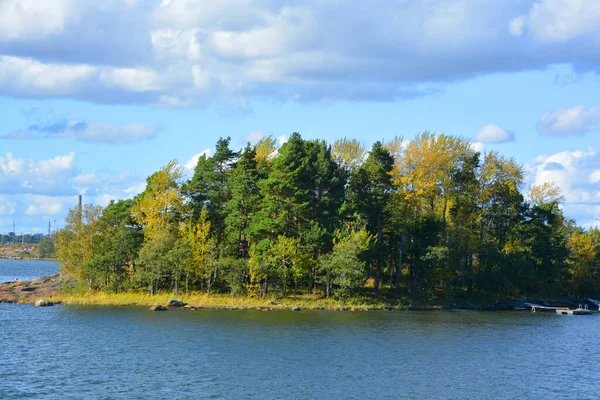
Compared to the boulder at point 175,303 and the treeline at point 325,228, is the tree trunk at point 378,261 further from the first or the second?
the boulder at point 175,303

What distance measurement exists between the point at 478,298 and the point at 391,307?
1884 centimetres

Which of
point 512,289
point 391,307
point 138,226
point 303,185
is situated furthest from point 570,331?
point 138,226

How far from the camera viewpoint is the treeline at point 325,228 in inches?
3364

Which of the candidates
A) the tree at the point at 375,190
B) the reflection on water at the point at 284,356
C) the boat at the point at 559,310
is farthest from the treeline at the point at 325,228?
the reflection on water at the point at 284,356

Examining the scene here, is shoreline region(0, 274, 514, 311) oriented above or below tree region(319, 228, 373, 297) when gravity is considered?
below

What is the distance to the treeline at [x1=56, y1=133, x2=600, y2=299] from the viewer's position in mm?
85438

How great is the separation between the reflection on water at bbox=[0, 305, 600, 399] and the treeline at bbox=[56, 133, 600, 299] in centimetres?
920

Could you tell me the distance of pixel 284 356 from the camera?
5256 centimetres

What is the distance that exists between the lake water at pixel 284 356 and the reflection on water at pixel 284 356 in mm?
107

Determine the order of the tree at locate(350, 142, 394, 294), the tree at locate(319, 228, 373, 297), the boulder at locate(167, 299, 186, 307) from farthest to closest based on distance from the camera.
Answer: the tree at locate(350, 142, 394, 294) → the tree at locate(319, 228, 373, 297) → the boulder at locate(167, 299, 186, 307)

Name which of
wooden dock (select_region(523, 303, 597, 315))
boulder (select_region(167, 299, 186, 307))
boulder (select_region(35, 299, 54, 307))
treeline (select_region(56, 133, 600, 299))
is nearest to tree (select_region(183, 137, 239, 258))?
treeline (select_region(56, 133, 600, 299))

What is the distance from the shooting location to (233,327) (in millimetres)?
65812

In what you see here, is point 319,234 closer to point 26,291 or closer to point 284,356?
point 284,356

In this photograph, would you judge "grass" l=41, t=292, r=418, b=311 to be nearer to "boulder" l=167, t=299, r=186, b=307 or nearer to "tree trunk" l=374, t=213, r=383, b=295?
"boulder" l=167, t=299, r=186, b=307
